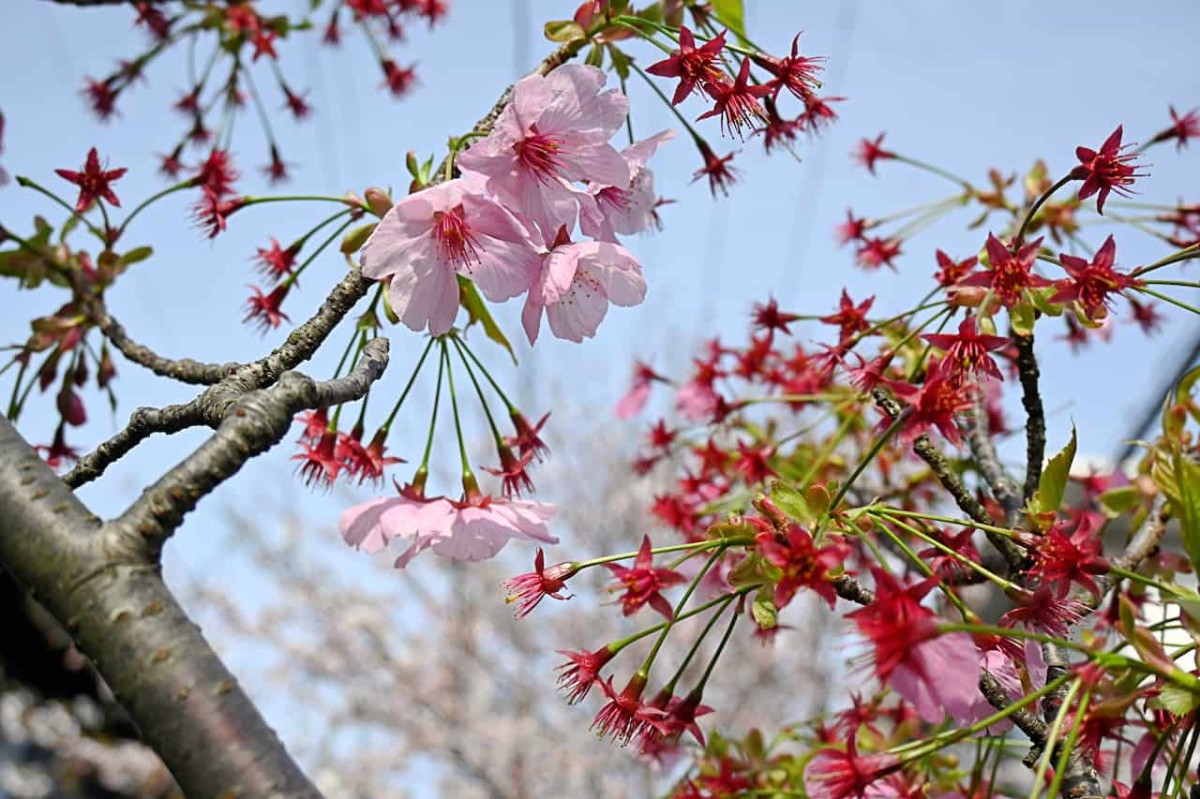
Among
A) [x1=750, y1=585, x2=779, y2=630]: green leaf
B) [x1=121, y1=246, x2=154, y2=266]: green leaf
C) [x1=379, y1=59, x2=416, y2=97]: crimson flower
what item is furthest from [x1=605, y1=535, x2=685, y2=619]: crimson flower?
[x1=379, y1=59, x2=416, y2=97]: crimson flower

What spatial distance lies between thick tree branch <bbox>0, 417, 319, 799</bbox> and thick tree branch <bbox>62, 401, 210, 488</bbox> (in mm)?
159

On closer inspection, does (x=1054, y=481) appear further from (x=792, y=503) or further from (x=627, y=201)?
(x=627, y=201)

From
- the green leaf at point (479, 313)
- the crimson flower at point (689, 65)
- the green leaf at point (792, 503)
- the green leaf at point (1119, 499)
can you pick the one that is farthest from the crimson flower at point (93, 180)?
the green leaf at point (1119, 499)

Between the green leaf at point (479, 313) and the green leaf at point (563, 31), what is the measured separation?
262 mm

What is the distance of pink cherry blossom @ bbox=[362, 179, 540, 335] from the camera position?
934 mm

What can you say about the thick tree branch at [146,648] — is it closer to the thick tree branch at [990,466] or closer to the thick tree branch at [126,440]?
the thick tree branch at [126,440]

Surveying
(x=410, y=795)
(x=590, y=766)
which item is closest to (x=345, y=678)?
(x=410, y=795)

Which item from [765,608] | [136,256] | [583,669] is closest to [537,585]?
[583,669]

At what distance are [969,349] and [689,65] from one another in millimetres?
377

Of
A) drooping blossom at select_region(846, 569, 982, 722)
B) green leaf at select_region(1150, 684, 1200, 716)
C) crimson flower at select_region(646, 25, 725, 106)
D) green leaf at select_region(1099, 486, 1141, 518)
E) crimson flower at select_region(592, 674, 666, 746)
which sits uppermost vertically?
crimson flower at select_region(646, 25, 725, 106)

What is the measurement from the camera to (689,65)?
0.99 meters

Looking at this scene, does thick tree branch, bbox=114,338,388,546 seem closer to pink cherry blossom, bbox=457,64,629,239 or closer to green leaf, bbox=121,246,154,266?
pink cherry blossom, bbox=457,64,629,239

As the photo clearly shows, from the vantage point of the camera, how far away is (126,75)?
234 cm

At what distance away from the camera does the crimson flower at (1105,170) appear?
102 cm
